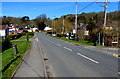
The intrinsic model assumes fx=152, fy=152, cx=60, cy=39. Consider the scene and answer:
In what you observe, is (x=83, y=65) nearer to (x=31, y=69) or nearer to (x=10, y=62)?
(x=31, y=69)

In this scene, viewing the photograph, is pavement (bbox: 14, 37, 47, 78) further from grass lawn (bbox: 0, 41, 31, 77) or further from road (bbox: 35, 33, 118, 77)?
road (bbox: 35, 33, 118, 77)

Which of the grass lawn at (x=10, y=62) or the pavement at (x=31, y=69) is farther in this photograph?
the grass lawn at (x=10, y=62)

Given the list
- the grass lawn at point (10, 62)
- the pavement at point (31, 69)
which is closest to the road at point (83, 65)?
the pavement at point (31, 69)

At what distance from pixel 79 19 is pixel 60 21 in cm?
2806

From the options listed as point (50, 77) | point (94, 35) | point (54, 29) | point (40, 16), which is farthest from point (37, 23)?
point (50, 77)

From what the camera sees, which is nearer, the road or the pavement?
the pavement

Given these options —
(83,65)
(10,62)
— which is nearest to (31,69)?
(10,62)

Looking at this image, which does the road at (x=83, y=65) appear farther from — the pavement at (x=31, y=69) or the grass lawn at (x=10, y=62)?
the grass lawn at (x=10, y=62)

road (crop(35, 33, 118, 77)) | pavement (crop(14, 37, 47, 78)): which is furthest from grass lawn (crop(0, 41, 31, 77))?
road (crop(35, 33, 118, 77))

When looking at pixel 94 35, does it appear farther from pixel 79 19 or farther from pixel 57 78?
pixel 79 19

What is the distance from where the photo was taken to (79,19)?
351 feet

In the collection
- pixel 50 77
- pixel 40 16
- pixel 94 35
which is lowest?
pixel 50 77

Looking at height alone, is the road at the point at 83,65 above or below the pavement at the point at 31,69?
below

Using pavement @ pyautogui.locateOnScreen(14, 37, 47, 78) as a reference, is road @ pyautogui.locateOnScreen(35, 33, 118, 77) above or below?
below
